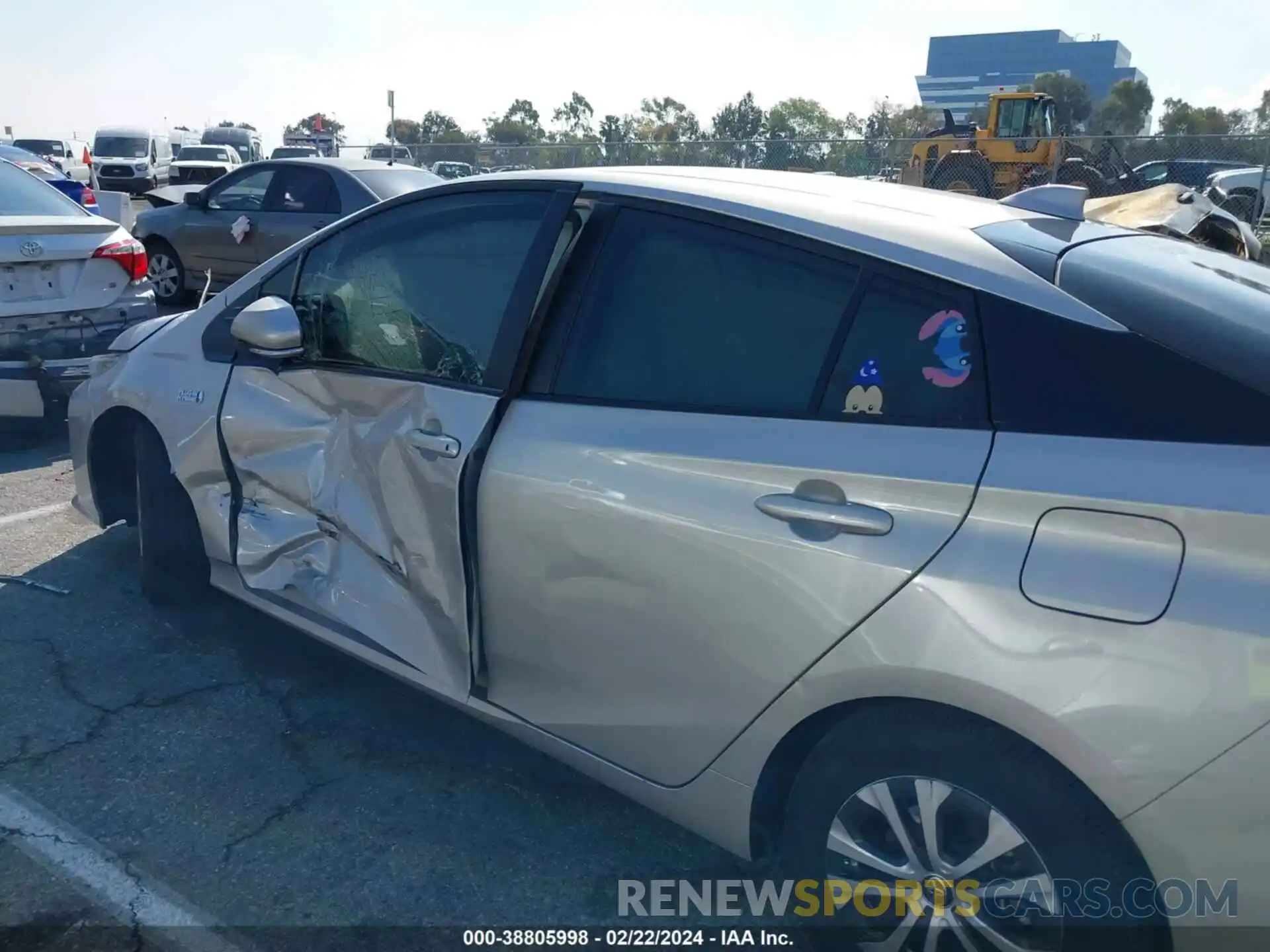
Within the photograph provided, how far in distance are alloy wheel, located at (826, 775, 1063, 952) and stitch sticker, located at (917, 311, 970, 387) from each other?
80 cm

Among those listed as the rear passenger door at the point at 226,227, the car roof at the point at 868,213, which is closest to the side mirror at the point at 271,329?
the car roof at the point at 868,213

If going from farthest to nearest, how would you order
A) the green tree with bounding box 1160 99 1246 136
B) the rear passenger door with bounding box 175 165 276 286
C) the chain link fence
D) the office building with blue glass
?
the office building with blue glass < the green tree with bounding box 1160 99 1246 136 < the chain link fence < the rear passenger door with bounding box 175 165 276 286

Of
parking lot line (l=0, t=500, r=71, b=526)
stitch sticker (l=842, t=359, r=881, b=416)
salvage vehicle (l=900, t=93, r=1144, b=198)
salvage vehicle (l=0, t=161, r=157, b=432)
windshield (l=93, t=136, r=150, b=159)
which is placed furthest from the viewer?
windshield (l=93, t=136, r=150, b=159)

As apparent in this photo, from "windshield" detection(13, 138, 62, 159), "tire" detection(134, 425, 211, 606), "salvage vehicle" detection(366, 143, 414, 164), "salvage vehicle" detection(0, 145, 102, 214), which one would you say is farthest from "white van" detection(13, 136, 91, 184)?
"tire" detection(134, 425, 211, 606)

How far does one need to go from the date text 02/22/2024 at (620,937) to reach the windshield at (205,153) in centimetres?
3314

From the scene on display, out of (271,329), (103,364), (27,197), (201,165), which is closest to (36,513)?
(103,364)

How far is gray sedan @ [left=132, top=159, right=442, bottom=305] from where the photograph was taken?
10.0 meters

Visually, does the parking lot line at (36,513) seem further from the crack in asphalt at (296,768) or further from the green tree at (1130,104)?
the green tree at (1130,104)

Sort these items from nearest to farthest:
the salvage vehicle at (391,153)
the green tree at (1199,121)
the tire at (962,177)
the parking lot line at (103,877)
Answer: the parking lot line at (103,877) → the tire at (962,177) → the salvage vehicle at (391,153) → the green tree at (1199,121)

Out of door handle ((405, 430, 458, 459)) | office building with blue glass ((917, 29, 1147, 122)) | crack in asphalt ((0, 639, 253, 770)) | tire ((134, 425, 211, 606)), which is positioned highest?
office building with blue glass ((917, 29, 1147, 122))

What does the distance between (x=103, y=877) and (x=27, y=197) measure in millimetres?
5252

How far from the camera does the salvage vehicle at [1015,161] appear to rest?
17.1 metres

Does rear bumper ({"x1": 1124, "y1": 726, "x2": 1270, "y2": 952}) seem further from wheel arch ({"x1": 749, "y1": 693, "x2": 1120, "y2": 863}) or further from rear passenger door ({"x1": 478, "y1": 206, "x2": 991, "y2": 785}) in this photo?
rear passenger door ({"x1": 478, "y1": 206, "x2": 991, "y2": 785})

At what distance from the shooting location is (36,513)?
17.8 ft
